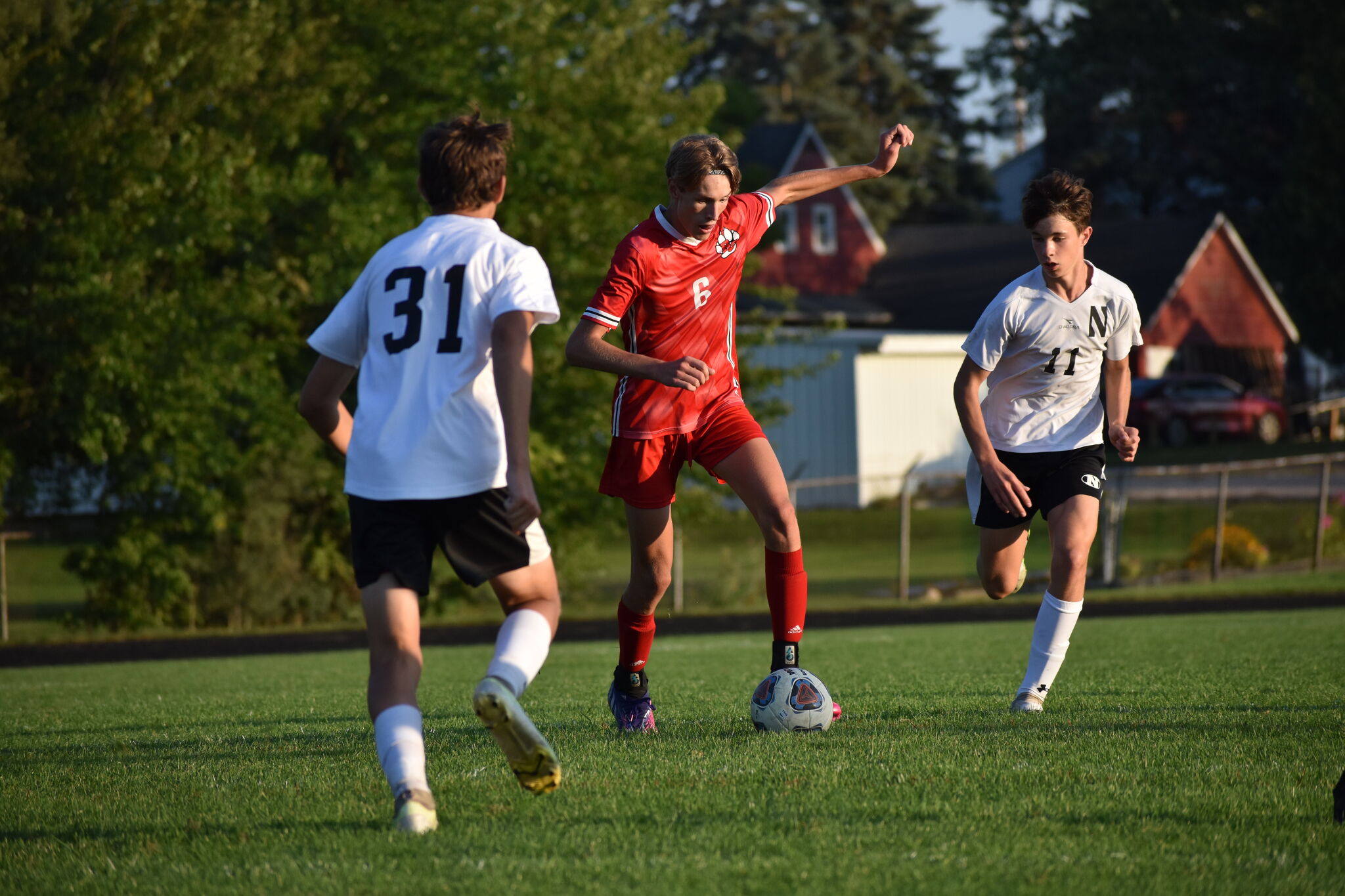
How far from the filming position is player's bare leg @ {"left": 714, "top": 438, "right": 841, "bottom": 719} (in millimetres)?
5848

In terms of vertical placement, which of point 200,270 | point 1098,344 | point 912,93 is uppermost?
point 912,93

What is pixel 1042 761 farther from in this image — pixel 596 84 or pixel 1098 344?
pixel 596 84

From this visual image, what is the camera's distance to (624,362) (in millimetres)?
5242

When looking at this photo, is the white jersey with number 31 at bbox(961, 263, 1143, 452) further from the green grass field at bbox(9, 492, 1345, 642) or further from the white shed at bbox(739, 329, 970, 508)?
the white shed at bbox(739, 329, 970, 508)

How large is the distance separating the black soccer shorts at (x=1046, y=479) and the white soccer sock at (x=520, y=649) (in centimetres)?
274

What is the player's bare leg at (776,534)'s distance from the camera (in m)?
5.85

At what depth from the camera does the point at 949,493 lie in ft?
106

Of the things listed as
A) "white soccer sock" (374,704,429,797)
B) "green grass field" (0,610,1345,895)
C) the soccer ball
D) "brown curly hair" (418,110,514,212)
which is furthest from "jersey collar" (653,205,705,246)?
"white soccer sock" (374,704,429,797)

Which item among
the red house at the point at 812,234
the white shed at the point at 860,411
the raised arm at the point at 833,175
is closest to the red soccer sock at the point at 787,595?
the raised arm at the point at 833,175

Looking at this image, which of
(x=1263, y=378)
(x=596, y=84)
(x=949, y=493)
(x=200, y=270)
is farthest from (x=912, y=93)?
(x=200, y=270)

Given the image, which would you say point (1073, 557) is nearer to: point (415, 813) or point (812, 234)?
point (415, 813)

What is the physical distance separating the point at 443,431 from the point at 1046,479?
3360mm

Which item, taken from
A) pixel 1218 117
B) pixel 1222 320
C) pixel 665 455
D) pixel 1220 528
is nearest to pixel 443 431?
pixel 665 455

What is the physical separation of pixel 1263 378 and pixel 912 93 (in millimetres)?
27065
